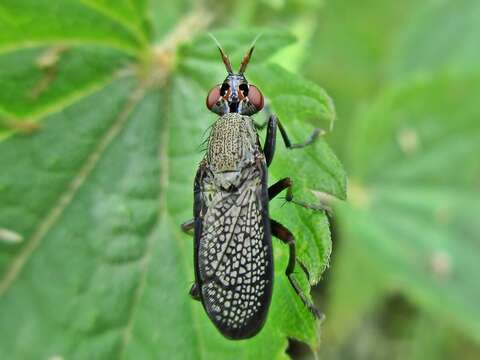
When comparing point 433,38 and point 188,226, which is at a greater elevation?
point 433,38

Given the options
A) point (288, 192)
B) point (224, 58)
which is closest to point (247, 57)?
point (224, 58)

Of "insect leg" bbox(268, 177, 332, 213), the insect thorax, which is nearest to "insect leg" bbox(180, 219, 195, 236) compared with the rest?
the insect thorax

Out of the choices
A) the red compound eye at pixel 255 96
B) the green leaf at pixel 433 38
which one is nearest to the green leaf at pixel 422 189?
the green leaf at pixel 433 38

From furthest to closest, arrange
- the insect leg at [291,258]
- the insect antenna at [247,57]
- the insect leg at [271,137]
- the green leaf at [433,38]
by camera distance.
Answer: the green leaf at [433,38] < the insect antenna at [247,57] < the insect leg at [271,137] < the insect leg at [291,258]

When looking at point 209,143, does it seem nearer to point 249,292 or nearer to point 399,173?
point 249,292

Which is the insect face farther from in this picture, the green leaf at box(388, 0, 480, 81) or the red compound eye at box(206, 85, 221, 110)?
the green leaf at box(388, 0, 480, 81)

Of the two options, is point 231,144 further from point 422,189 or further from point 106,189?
point 422,189

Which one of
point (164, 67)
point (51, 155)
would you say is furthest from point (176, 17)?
point (51, 155)

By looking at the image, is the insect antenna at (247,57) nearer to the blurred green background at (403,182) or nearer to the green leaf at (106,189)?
the green leaf at (106,189)
